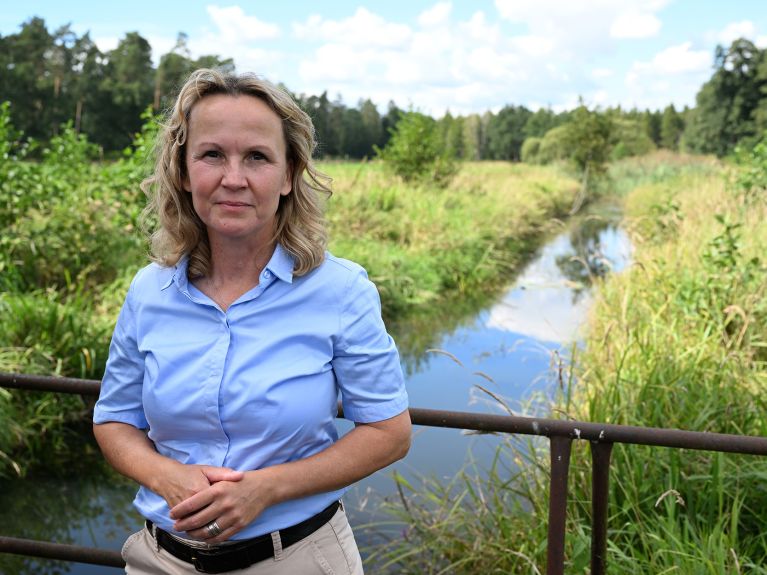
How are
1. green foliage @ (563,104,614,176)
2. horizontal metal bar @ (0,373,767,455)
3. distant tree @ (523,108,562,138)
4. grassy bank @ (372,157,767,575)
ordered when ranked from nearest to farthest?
horizontal metal bar @ (0,373,767,455) < grassy bank @ (372,157,767,575) < green foliage @ (563,104,614,176) < distant tree @ (523,108,562,138)

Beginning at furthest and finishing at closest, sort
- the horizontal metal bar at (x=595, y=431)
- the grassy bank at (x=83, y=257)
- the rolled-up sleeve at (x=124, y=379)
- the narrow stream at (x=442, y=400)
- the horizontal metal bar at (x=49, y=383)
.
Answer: the grassy bank at (x=83, y=257), the narrow stream at (x=442, y=400), the horizontal metal bar at (x=49, y=383), the horizontal metal bar at (x=595, y=431), the rolled-up sleeve at (x=124, y=379)

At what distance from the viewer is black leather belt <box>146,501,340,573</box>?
145 cm

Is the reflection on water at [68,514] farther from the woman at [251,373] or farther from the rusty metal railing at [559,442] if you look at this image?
the woman at [251,373]

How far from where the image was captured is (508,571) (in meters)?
3.60

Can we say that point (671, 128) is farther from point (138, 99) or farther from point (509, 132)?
point (138, 99)

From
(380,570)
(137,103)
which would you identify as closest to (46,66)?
(137,103)

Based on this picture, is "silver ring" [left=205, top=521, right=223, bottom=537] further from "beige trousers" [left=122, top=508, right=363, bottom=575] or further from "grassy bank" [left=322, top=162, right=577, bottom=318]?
"grassy bank" [left=322, top=162, right=577, bottom=318]

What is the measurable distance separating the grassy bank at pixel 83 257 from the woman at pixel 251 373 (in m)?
4.16

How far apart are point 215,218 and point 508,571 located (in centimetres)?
270

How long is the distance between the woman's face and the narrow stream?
1103mm

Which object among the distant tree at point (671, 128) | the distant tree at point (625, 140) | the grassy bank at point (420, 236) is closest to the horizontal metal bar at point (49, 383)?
the grassy bank at point (420, 236)

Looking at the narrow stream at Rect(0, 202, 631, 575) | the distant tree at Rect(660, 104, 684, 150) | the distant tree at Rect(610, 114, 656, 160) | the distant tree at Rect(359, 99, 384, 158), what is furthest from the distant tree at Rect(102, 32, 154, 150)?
the distant tree at Rect(660, 104, 684, 150)

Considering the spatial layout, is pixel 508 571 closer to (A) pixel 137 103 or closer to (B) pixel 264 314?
(B) pixel 264 314

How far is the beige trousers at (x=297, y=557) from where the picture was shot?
1455mm
